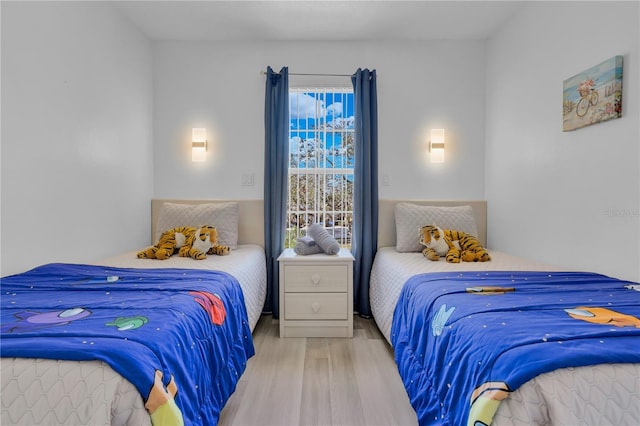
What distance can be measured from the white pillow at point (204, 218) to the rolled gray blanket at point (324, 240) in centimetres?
63

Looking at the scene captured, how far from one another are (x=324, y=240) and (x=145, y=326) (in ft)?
5.85

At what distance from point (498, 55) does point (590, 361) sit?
2.72 meters

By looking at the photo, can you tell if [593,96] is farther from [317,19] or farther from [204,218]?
[204,218]

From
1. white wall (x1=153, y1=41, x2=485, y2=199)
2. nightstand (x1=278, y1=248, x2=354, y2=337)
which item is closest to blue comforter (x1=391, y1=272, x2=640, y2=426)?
nightstand (x1=278, y1=248, x2=354, y2=337)

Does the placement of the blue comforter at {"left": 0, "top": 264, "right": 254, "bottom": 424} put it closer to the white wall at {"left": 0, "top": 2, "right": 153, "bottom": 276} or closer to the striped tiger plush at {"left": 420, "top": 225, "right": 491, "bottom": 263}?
the white wall at {"left": 0, "top": 2, "right": 153, "bottom": 276}

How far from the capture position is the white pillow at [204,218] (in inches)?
113

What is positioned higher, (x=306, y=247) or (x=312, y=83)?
(x=312, y=83)

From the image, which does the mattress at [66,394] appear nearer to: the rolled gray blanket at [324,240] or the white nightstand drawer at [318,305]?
the white nightstand drawer at [318,305]

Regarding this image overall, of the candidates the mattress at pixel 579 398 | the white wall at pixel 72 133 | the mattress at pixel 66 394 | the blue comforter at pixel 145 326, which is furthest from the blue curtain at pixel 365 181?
the mattress at pixel 66 394

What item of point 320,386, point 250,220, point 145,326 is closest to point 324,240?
point 250,220

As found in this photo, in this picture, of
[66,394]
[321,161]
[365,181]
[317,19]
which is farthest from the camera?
[321,161]

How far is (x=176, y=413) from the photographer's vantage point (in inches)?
39.5

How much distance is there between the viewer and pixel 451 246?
259cm

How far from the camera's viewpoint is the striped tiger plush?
247 cm
